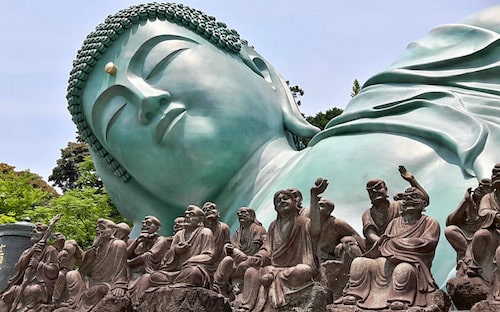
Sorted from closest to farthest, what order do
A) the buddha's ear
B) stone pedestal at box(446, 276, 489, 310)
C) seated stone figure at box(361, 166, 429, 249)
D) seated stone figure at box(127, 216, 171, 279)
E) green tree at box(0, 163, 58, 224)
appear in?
stone pedestal at box(446, 276, 489, 310) < seated stone figure at box(361, 166, 429, 249) < seated stone figure at box(127, 216, 171, 279) < the buddha's ear < green tree at box(0, 163, 58, 224)

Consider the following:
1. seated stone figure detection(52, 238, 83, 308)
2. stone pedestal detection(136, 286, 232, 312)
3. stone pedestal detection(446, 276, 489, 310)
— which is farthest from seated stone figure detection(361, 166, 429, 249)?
seated stone figure detection(52, 238, 83, 308)

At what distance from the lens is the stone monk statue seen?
1122 centimetres

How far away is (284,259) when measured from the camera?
26.2ft

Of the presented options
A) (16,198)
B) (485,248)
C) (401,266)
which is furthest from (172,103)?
(16,198)

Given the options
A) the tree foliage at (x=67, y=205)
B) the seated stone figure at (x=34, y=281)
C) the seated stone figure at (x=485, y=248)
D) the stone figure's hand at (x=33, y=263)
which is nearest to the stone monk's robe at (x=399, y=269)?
the seated stone figure at (x=485, y=248)

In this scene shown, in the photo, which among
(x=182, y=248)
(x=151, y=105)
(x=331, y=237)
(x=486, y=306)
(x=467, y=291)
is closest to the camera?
(x=486, y=306)

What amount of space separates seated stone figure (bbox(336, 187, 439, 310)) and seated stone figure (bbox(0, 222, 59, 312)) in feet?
12.5

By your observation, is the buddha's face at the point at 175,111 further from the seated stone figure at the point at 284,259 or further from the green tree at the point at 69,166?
the green tree at the point at 69,166

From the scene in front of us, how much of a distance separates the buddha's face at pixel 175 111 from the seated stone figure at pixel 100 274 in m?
3.59

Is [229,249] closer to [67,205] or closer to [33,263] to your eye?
[33,263]

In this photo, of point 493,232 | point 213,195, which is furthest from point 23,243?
point 493,232

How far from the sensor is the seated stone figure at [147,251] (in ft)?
29.1

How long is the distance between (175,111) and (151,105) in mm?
368

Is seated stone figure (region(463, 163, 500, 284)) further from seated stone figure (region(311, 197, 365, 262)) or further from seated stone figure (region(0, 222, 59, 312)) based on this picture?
seated stone figure (region(0, 222, 59, 312))
